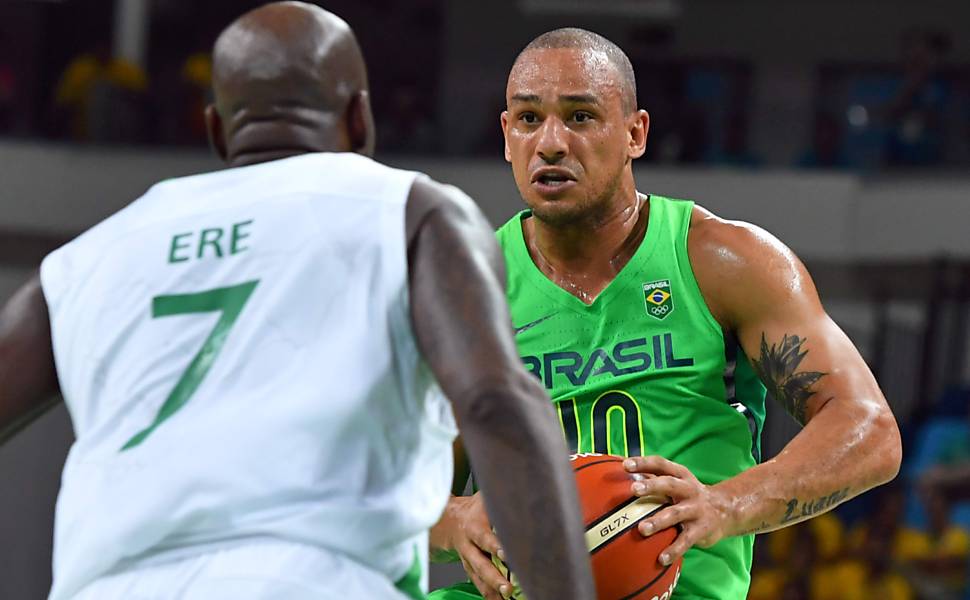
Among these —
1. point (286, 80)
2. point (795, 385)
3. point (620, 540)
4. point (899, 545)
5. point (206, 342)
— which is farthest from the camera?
point (899, 545)

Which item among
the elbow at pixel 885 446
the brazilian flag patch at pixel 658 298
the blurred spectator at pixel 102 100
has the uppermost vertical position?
the brazilian flag patch at pixel 658 298

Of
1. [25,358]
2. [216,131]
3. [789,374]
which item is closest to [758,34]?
[789,374]

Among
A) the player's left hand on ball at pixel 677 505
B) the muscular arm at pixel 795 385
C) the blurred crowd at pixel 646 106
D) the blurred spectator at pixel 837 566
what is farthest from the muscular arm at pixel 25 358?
the blurred crowd at pixel 646 106

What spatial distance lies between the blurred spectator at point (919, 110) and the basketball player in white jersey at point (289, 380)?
33.4 feet

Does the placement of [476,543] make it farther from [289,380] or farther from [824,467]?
[289,380]

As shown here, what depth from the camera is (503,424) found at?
5.88ft

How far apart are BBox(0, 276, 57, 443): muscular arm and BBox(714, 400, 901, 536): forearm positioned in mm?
1483

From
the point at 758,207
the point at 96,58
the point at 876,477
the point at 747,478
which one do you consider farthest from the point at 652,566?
the point at 96,58

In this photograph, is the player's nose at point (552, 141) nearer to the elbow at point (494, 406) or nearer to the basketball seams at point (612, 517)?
the basketball seams at point (612, 517)

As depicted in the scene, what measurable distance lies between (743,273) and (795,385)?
11.6 inches

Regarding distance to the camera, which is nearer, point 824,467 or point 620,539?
point 620,539

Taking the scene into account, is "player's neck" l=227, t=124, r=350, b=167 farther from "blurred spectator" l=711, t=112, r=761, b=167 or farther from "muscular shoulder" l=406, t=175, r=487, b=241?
"blurred spectator" l=711, t=112, r=761, b=167

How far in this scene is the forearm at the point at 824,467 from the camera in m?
3.02

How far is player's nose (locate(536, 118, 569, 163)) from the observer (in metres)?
3.47
